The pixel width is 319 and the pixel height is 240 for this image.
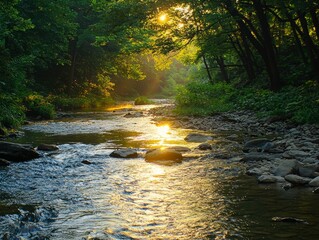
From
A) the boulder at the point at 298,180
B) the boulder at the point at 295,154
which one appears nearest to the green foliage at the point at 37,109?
the boulder at the point at 295,154

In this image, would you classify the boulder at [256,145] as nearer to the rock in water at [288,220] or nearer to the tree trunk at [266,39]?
the rock in water at [288,220]

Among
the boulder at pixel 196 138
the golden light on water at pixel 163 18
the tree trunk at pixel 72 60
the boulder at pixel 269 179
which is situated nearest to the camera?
the boulder at pixel 269 179

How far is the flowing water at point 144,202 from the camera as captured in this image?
409cm

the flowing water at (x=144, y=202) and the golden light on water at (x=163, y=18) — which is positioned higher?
the golden light on water at (x=163, y=18)

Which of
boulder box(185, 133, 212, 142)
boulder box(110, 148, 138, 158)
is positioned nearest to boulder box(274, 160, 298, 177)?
boulder box(110, 148, 138, 158)

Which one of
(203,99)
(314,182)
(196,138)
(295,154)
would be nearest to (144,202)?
(314,182)

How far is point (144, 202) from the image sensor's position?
5.15 metres

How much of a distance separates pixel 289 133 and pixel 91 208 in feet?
25.5

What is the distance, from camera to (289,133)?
10.9 metres

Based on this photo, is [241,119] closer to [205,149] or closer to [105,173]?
[205,149]

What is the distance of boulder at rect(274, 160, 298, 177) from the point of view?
6.15 m

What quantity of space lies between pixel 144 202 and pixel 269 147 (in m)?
4.30

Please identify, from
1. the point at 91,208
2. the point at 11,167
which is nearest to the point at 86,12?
the point at 11,167

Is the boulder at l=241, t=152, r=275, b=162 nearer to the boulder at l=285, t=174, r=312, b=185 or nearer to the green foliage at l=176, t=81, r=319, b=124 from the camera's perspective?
the boulder at l=285, t=174, r=312, b=185
